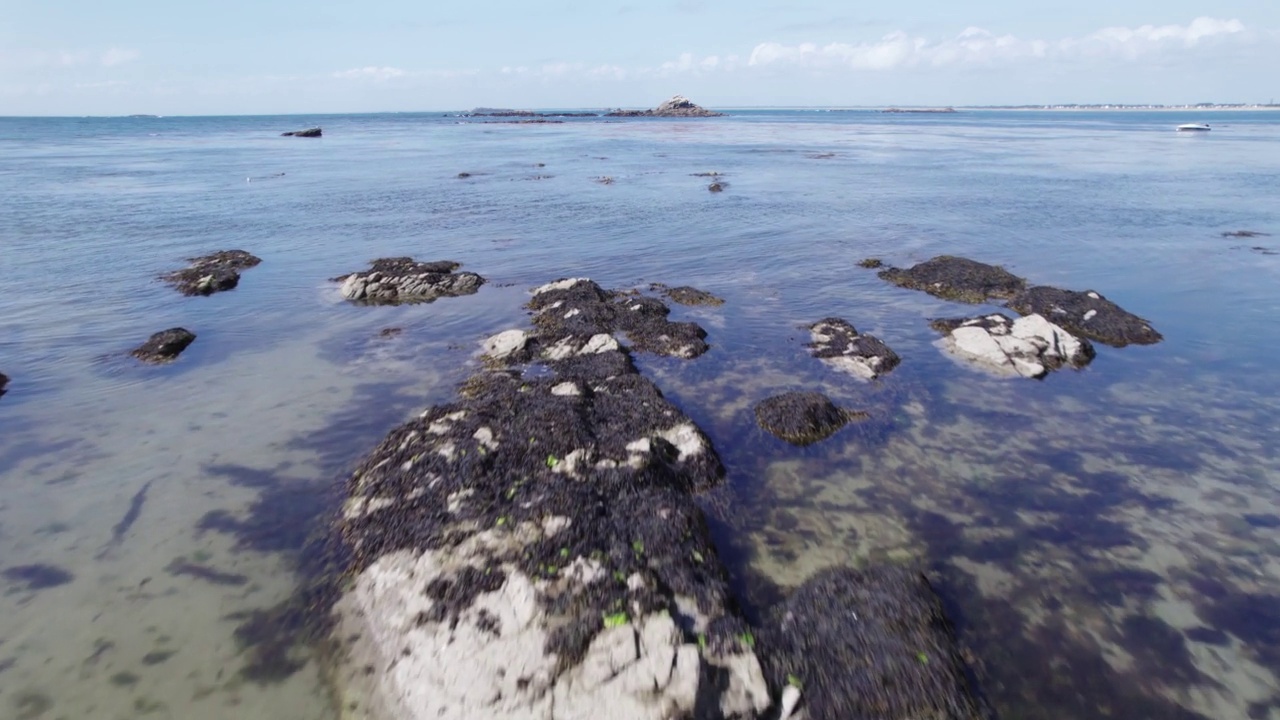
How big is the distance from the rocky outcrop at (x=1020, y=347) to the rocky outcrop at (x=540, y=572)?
32.9 ft

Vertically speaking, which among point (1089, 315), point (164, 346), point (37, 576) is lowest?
point (37, 576)

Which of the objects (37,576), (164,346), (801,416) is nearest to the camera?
(37,576)

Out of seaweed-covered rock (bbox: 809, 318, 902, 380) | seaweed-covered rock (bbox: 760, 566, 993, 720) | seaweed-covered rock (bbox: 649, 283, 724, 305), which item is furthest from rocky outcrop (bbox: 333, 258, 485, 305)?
seaweed-covered rock (bbox: 760, 566, 993, 720)

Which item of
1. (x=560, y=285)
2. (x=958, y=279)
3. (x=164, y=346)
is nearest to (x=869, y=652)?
(x=560, y=285)

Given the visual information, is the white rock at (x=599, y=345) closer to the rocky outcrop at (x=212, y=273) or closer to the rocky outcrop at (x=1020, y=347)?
the rocky outcrop at (x=1020, y=347)

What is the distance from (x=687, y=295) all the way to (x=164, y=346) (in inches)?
689

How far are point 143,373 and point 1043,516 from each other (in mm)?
22662

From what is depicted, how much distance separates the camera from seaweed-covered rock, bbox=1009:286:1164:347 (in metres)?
19.6

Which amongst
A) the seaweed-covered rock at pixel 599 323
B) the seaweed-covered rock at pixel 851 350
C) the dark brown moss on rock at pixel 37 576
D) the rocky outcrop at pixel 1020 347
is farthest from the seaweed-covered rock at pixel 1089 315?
the dark brown moss on rock at pixel 37 576

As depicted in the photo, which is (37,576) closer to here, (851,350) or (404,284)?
(404,284)

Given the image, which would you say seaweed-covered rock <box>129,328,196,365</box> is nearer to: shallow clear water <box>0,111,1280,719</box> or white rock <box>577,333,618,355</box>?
shallow clear water <box>0,111,1280,719</box>

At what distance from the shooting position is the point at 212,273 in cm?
2623

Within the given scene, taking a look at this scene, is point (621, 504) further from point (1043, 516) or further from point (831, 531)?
point (1043, 516)

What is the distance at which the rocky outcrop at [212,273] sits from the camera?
24.9m
